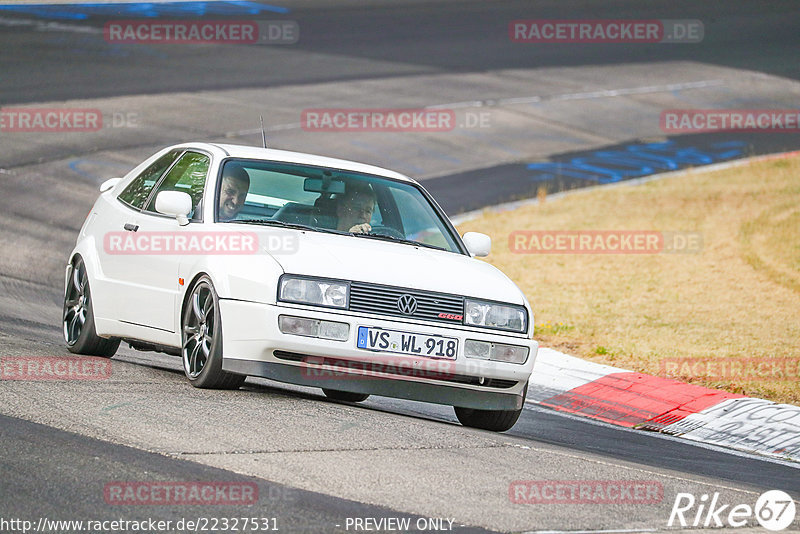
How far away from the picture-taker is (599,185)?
71.5ft

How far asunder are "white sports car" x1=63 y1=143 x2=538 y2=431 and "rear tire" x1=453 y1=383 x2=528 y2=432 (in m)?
0.01

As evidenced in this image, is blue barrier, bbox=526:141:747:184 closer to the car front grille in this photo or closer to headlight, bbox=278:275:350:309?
the car front grille

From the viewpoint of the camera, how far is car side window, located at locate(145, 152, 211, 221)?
8.56m

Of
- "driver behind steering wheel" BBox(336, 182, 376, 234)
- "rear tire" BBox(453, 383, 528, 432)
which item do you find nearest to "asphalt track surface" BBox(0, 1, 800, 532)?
"rear tire" BBox(453, 383, 528, 432)

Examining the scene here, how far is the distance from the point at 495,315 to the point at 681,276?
871cm

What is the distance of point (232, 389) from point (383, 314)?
108cm

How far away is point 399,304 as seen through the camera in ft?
24.6

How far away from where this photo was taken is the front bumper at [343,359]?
7.35m

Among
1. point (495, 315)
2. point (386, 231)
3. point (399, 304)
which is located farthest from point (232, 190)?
point (495, 315)

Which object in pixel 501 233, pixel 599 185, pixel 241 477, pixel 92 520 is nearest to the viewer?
pixel 92 520

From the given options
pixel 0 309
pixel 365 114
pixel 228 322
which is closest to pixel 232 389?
pixel 228 322

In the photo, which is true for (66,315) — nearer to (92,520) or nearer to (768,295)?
(92,520)

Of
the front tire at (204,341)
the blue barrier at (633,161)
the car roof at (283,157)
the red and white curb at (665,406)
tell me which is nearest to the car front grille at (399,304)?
the front tire at (204,341)

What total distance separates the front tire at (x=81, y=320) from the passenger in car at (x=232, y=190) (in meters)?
1.37
